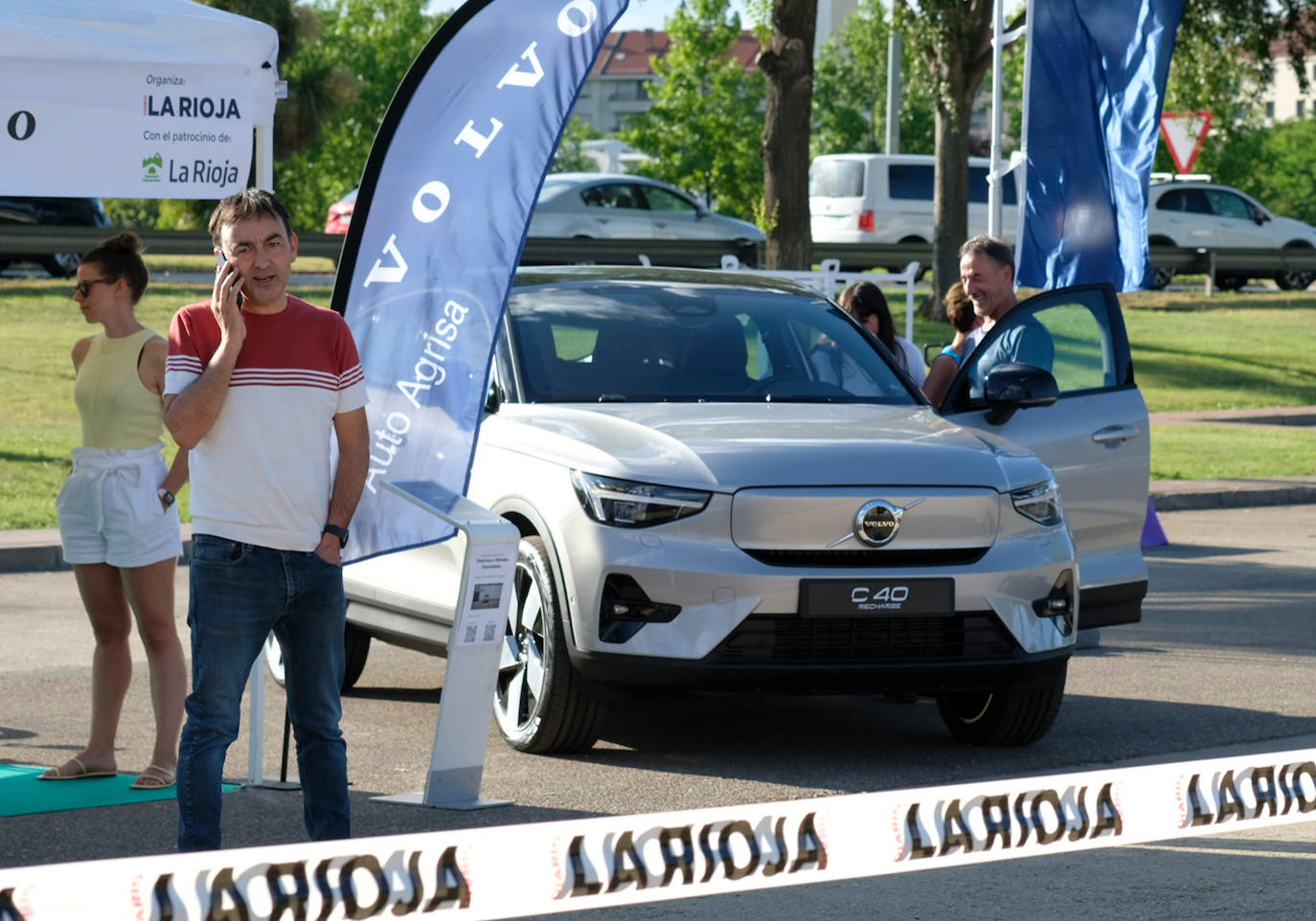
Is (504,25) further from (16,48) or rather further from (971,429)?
(971,429)

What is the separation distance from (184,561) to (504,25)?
779 centimetres

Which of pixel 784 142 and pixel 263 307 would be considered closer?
pixel 263 307

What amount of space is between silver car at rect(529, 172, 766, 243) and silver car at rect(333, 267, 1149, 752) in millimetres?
23603

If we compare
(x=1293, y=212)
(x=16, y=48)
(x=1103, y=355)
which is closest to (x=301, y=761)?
(x=16, y=48)

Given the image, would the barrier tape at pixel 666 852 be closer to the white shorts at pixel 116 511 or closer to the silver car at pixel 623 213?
the white shorts at pixel 116 511

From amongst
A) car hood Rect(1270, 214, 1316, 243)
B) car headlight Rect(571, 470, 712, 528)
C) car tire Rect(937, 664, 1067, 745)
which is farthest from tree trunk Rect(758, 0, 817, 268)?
car hood Rect(1270, 214, 1316, 243)

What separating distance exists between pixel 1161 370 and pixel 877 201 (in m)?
9.92

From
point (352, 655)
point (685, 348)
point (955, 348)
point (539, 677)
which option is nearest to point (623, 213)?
point (955, 348)

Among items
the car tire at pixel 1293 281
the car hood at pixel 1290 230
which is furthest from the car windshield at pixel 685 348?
the car hood at pixel 1290 230

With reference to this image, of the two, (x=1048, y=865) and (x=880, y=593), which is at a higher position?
(x=880, y=593)

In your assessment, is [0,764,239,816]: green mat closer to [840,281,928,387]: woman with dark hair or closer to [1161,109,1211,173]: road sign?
[840,281,928,387]: woman with dark hair

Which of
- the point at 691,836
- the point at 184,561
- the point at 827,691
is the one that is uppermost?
the point at 691,836

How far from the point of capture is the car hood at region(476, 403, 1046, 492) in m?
6.79

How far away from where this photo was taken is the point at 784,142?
66.1ft
